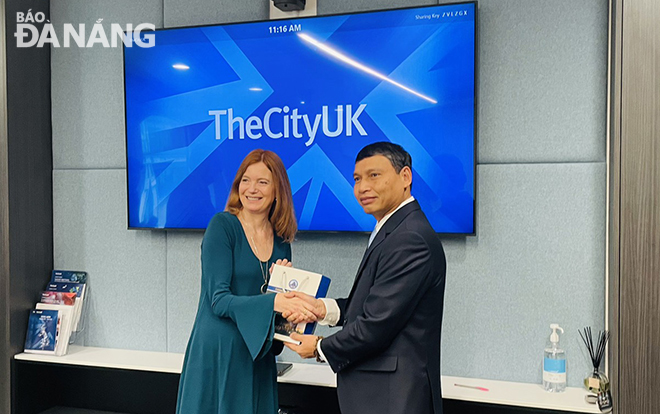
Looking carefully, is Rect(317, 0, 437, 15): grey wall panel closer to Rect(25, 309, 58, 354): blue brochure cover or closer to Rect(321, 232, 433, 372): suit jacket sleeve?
Rect(321, 232, 433, 372): suit jacket sleeve

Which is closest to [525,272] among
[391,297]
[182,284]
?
[391,297]

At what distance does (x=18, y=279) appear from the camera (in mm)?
3271

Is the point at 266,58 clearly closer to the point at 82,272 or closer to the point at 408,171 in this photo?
the point at 408,171

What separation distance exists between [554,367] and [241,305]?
1402 millimetres

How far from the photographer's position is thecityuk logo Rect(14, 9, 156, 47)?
328cm

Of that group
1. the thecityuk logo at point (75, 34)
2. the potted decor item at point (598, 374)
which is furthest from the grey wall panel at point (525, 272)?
the thecityuk logo at point (75, 34)

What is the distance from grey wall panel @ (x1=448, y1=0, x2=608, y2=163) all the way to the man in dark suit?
817 millimetres

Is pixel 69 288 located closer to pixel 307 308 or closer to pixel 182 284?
pixel 182 284

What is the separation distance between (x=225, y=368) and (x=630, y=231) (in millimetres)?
1660

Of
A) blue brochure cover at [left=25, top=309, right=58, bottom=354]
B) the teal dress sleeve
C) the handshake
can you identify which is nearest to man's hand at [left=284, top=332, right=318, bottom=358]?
the handshake

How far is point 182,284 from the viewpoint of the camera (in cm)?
331

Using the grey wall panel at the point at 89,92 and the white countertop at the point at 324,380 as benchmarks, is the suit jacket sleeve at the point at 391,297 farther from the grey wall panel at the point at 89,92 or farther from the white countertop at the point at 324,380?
the grey wall panel at the point at 89,92

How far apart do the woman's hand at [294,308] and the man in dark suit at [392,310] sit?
15 cm

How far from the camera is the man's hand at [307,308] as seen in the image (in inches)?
92.3
